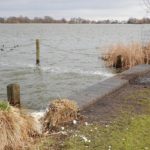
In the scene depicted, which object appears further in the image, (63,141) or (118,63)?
(118,63)

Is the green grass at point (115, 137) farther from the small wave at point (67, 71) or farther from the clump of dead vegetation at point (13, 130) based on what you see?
the small wave at point (67, 71)

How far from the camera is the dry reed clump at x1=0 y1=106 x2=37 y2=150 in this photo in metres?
5.88

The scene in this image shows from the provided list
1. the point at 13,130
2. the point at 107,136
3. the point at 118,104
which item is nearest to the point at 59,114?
the point at 107,136

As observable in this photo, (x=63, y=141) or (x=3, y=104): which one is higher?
(x=3, y=104)

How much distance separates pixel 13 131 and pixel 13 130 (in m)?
0.02

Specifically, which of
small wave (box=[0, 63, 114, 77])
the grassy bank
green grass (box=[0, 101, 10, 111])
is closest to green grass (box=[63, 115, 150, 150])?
the grassy bank

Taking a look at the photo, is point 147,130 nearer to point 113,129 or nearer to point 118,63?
point 113,129

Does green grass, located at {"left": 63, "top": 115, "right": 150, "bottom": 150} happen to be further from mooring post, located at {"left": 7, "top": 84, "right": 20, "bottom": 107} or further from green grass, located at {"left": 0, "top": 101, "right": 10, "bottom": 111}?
mooring post, located at {"left": 7, "top": 84, "right": 20, "bottom": 107}

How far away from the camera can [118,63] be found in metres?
22.2

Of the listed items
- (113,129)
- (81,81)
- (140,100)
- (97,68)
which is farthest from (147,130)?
(97,68)

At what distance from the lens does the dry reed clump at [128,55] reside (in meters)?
19.8

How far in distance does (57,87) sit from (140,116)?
8411 millimetres

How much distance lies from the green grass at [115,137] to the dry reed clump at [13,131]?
61cm

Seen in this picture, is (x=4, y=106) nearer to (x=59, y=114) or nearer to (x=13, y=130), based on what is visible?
(x=13, y=130)
